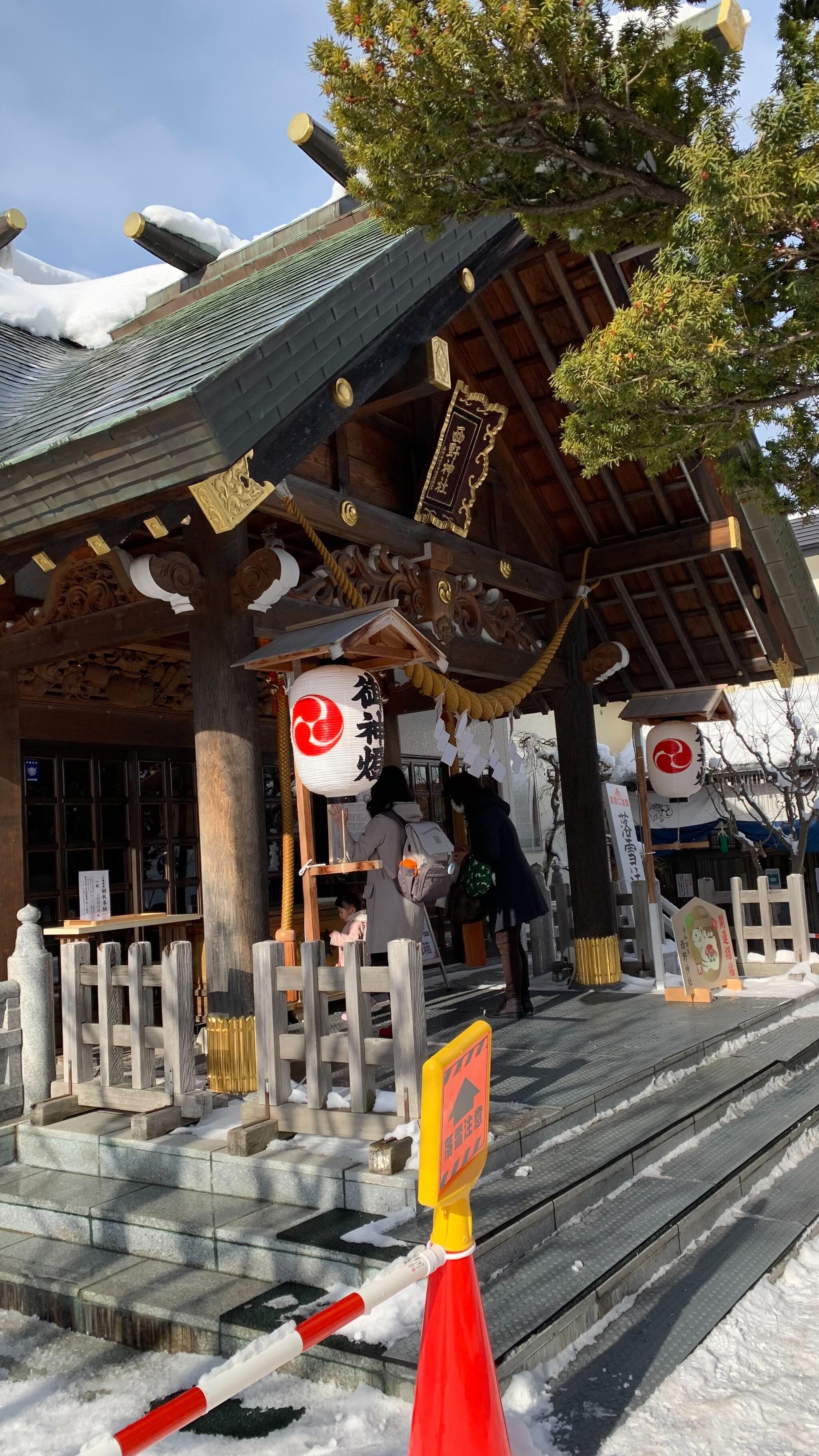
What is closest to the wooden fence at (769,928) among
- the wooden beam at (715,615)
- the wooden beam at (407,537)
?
the wooden beam at (715,615)

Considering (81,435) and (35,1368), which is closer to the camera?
(35,1368)

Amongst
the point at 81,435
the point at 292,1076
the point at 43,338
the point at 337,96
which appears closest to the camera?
the point at 337,96

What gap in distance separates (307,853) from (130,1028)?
1365 millimetres

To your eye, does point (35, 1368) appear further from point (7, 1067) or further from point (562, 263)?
point (562, 263)

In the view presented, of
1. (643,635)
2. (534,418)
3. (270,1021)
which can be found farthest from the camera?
(643,635)

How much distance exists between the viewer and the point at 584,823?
32.7 feet

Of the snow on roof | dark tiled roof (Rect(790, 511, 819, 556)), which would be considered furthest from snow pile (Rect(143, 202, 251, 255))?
dark tiled roof (Rect(790, 511, 819, 556))

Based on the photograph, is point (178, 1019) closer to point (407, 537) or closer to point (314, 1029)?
point (314, 1029)

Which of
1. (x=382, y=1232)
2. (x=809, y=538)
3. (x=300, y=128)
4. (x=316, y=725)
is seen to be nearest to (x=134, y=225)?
(x=300, y=128)

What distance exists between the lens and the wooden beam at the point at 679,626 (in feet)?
33.7

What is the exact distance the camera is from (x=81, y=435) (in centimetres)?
501

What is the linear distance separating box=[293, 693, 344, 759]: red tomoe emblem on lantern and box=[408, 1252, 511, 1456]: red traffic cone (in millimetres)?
3343

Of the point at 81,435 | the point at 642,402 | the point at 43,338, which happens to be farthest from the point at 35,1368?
the point at 43,338

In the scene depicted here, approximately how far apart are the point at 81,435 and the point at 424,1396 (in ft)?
14.3
